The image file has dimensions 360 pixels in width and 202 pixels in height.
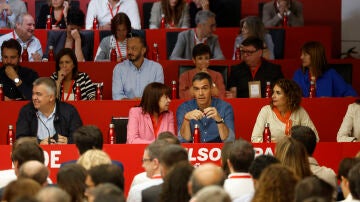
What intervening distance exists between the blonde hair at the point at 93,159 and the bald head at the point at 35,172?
0.65 metres

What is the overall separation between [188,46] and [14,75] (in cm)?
272

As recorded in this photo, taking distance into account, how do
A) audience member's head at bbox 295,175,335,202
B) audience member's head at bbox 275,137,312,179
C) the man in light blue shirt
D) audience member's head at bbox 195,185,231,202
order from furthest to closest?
the man in light blue shirt < audience member's head at bbox 275,137,312,179 < audience member's head at bbox 295,175,335,202 < audience member's head at bbox 195,185,231,202

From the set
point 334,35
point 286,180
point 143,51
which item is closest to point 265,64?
point 143,51

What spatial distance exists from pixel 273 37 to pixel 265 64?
1895mm

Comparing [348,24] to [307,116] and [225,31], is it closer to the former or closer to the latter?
[225,31]

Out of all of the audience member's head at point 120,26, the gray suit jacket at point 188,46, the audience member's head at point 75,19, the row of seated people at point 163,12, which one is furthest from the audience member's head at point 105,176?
the row of seated people at point 163,12

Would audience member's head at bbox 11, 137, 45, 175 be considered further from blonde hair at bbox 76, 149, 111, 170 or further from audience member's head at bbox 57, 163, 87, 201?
audience member's head at bbox 57, 163, 87, 201

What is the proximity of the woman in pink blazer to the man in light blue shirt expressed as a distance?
5.78 feet

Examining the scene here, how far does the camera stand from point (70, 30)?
15336 mm

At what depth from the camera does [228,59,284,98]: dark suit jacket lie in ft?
44.4

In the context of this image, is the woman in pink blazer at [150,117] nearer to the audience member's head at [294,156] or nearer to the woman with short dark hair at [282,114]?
the woman with short dark hair at [282,114]

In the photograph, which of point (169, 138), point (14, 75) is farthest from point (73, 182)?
point (14, 75)

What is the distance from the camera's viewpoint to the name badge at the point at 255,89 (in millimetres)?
12906

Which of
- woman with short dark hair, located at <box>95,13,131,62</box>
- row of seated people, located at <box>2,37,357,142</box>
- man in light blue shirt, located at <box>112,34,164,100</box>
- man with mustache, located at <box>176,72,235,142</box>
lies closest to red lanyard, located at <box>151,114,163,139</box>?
man with mustache, located at <box>176,72,235,142</box>
